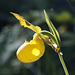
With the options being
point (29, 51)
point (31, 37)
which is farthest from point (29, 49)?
point (31, 37)

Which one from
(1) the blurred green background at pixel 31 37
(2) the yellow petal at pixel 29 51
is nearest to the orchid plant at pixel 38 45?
(2) the yellow petal at pixel 29 51

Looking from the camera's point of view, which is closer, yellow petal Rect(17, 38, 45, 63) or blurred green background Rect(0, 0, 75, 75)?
yellow petal Rect(17, 38, 45, 63)

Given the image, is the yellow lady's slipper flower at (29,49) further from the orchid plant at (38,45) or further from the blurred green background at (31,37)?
the blurred green background at (31,37)

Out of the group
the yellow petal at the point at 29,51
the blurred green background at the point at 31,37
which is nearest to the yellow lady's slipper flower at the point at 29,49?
the yellow petal at the point at 29,51

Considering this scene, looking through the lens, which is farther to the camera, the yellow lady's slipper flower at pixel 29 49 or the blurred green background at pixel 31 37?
the blurred green background at pixel 31 37

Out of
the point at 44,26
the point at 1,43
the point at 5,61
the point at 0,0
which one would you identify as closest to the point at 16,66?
the point at 5,61

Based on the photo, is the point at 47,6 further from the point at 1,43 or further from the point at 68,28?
the point at 1,43

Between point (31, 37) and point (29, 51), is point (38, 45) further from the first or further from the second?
point (31, 37)

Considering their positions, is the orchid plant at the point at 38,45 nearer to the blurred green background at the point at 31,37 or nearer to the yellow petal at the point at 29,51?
the yellow petal at the point at 29,51

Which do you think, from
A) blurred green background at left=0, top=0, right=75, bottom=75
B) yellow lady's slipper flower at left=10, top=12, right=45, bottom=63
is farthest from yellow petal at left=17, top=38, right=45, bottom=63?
blurred green background at left=0, top=0, right=75, bottom=75

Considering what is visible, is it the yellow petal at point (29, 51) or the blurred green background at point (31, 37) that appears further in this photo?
the blurred green background at point (31, 37)

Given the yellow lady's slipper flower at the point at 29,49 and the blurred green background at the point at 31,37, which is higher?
the blurred green background at the point at 31,37

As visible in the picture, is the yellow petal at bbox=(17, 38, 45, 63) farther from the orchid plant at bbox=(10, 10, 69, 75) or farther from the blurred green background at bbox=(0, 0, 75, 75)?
the blurred green background at bbox=(0, 0, 75, 75)
